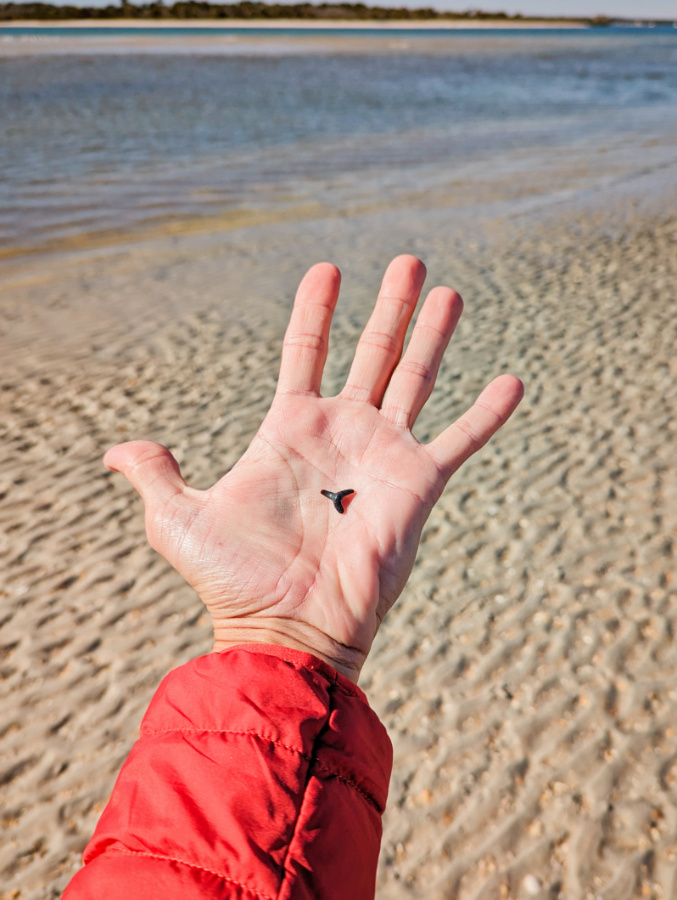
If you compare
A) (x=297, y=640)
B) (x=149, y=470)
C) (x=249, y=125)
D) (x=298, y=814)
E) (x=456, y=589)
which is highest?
(x=249, y=125)

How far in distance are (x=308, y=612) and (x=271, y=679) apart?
1.63 feet

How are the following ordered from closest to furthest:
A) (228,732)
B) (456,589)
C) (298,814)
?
1. (298,814)
2. (228,732)
3. (456,589)

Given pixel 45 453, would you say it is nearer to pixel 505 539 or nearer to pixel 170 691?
pixel 505 539

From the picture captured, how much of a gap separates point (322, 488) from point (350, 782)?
1.20m

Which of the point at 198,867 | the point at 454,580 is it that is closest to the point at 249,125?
the point at 454,580

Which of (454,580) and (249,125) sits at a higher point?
(249,125)

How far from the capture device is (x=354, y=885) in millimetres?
1499

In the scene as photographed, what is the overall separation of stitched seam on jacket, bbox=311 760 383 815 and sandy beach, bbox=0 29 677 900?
5.12ft

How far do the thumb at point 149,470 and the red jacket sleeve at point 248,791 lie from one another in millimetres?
804

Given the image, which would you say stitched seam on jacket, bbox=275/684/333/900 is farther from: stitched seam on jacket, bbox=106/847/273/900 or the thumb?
the thumb

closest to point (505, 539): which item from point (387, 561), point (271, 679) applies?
point (387, 561)

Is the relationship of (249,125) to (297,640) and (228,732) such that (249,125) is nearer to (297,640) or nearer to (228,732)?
(297,640)

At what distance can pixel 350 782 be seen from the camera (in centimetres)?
167

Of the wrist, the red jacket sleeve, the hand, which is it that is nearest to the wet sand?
the wrist
